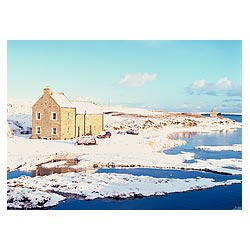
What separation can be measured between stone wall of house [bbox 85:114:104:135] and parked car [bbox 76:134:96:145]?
0.04 m

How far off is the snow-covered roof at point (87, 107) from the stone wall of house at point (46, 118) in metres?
0.20

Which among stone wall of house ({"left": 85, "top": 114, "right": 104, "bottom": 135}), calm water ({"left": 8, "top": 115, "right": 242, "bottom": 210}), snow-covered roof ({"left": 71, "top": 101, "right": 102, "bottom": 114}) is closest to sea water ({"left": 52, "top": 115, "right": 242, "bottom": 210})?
calm water ({"left": 8, "top": 115, "right": 242, "bottom": 210})

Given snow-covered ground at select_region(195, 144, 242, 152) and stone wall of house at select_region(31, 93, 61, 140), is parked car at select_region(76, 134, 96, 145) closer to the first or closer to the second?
stone wall of house at select_region(31, 93, 61, 140)

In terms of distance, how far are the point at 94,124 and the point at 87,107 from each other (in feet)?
0.69

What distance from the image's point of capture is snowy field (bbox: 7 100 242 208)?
3918 mm

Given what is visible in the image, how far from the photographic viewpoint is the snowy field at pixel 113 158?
3918mm

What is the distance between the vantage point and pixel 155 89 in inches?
158

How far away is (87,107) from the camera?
4059mm
